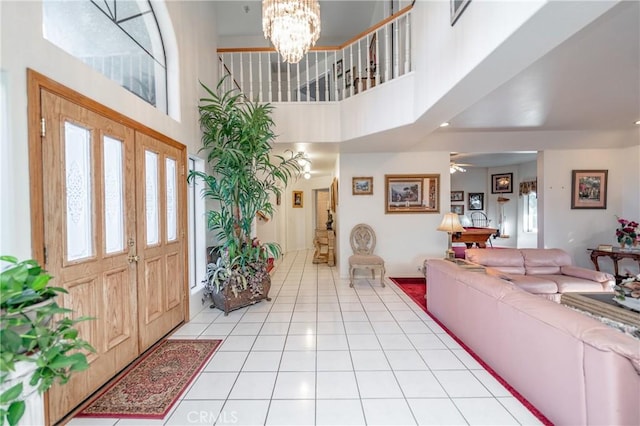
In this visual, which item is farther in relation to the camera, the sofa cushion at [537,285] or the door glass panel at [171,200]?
the sofa cushion at [537,285]

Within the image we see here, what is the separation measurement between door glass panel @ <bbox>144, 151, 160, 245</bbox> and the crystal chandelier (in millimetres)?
1678

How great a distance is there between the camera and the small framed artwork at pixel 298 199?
30.0 feet

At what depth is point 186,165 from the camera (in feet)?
10.8

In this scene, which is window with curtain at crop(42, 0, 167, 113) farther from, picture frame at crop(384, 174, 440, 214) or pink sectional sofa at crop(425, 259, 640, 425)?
picture frame at crop(384, 174, 440, 214)

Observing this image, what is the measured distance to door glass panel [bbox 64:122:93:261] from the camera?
6.06 feet

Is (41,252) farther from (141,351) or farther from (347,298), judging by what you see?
(347,298)

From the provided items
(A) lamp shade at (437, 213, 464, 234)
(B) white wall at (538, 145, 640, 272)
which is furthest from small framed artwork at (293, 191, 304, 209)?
(B) white wall at (538, 145, 640, 272)

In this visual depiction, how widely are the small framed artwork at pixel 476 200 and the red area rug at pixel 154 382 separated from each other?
348 inches

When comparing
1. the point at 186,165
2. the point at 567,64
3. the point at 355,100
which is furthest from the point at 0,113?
the point at 567,64

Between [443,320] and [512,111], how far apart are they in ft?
9.62

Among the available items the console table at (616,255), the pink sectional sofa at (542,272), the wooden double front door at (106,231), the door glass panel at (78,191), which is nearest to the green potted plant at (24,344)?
the wooden double front door at (106,231)

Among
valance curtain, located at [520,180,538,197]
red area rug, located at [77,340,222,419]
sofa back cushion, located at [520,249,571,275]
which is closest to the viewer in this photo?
red area rug, located at [77,340,222,419]

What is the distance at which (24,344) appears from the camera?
3.50 ft

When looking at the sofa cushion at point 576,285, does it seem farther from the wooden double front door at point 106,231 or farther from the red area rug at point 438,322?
the wooden double front door at point 106,231
